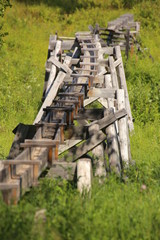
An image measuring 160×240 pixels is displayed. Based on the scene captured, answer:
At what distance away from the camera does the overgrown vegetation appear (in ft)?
11.5

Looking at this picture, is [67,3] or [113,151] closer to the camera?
[113,151]

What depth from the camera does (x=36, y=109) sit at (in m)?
10.6

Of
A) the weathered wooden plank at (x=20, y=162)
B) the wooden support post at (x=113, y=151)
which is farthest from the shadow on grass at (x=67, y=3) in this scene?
the weathered wooden plank at (x=20, y=162)

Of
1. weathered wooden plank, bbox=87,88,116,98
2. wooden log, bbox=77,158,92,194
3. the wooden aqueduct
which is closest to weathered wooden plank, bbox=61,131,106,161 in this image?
the wooden aqueduct

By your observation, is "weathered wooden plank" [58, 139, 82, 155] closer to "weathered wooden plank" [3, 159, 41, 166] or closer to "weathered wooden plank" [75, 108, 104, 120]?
"weathered wooden plank" [75, 108, 104, 120]

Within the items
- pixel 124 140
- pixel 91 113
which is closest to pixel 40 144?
pixel 91 113

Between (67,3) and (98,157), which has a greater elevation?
(67,3)

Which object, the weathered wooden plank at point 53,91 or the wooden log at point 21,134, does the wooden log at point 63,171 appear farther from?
the weathered wooden plank at point 53,91

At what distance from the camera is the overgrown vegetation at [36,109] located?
3.50 m

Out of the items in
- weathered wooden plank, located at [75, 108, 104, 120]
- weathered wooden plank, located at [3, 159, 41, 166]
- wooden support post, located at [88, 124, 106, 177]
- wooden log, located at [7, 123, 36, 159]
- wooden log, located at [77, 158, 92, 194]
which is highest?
weathered wooden plank, located at [75, 108, 104, 120]

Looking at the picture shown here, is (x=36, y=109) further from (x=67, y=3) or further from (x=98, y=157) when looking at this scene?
(x=67, y=3)

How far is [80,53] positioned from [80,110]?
459 cm

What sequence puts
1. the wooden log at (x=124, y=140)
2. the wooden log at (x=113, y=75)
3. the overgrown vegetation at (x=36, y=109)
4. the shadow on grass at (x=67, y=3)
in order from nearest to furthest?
1. the overgrown vegetation at (x=36, y=109)
2. the wooden log at (x=124, y=140)
3. the wooden log at (x=113, y=75)
4. the shadow on grass at (x=67, y=3)

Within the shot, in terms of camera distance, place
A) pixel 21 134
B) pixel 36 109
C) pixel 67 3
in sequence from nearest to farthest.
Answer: pixel 21 134
pixel 36 109
pixel 67 3
